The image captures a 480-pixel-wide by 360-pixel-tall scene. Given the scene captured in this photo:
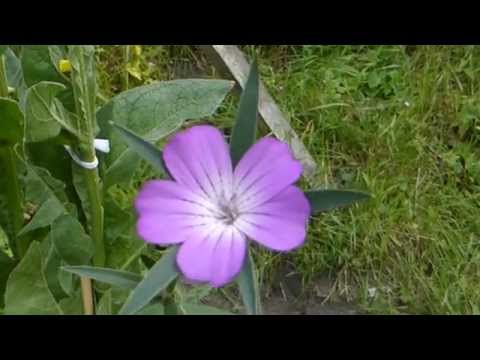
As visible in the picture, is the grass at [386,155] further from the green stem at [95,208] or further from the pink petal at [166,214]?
the pink petal at [166,214]

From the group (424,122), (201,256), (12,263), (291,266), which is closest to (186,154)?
(201,256)

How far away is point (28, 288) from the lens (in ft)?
2.72

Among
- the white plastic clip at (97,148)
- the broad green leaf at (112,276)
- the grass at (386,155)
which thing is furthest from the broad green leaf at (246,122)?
the grass at (386,155)

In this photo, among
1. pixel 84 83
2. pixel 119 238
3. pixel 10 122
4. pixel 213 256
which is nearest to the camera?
pixel 213 256

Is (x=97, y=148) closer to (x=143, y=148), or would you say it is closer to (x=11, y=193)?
(x=11, y=193)

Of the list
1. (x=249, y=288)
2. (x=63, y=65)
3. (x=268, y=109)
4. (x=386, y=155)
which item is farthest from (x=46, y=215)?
(x=386, y=155)

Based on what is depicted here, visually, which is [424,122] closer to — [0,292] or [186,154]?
[0,292]

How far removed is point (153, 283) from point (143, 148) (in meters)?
0.08

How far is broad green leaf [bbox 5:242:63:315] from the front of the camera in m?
0.82

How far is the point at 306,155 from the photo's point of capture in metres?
1.83

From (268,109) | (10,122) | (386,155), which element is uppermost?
(10,122)

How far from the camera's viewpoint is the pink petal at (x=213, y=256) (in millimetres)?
476

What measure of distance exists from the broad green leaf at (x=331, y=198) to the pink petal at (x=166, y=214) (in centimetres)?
6

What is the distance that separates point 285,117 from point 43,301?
1102mm
